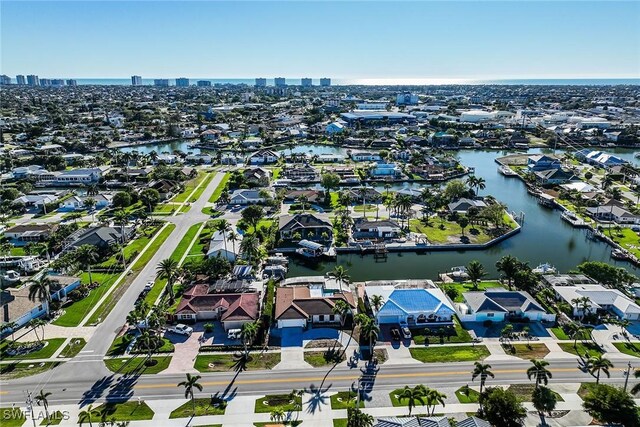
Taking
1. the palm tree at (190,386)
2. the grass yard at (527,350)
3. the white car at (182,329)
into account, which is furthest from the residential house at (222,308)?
the grass yard at (527,350)

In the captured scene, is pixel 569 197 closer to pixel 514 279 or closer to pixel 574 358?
pixel 514 279

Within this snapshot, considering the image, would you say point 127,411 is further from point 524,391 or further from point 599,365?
point 599,365

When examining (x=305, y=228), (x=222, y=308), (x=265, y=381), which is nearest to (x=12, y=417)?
(x=222, y=308)

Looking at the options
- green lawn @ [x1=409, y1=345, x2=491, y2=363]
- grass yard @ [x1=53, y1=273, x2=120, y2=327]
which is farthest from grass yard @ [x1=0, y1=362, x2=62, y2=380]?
green lawn @ [x1=409, y1=345, x2=491, y2=363]

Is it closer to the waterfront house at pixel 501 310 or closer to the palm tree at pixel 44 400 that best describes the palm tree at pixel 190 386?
the palm tree at pixel 44 400

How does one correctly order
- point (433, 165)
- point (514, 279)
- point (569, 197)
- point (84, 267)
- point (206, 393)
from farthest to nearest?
point (433, 165), point (569, 197), point (84, 267), point (514, 279), point (206, 393)

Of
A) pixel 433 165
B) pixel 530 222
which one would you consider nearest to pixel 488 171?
pixel 433 165
